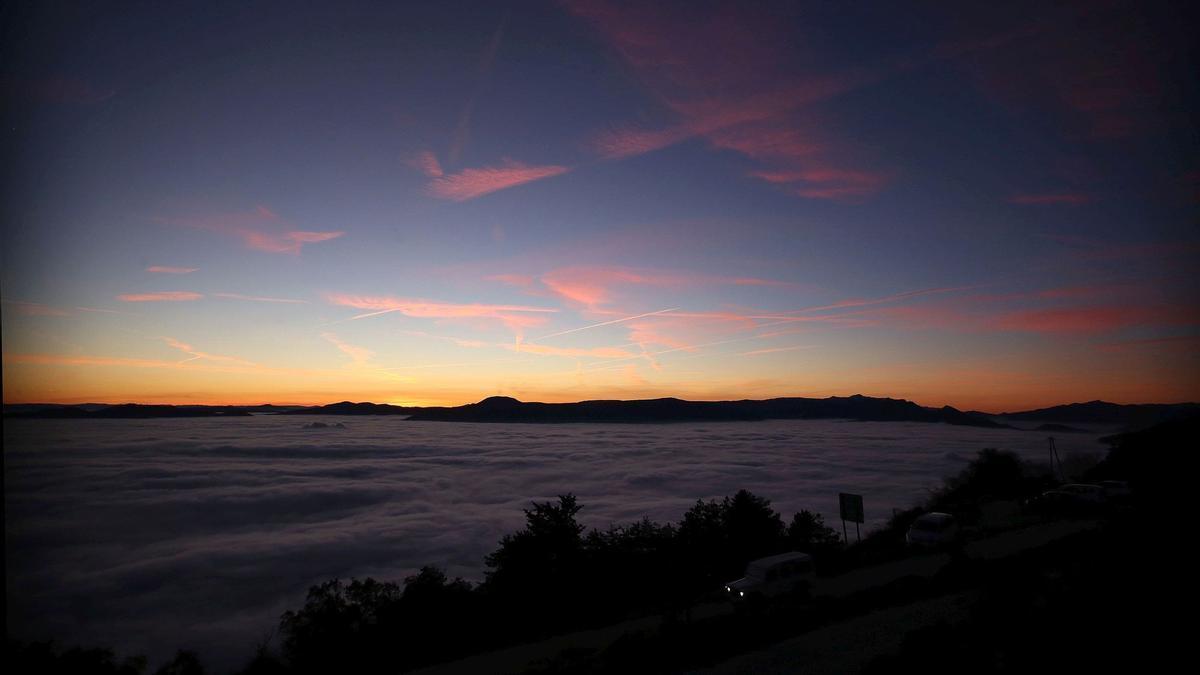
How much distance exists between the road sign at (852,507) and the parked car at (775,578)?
10988 mm

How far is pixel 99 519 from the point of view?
243 ft

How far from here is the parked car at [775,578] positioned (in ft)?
46.6

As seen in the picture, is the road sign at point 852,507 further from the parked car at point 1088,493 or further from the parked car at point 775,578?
the parked car at point 775,578

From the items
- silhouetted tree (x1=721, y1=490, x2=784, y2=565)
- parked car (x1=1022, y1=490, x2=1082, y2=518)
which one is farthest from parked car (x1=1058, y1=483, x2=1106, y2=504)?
silhouetted tree (x1=721, y1=490, x2=784, y2=565)

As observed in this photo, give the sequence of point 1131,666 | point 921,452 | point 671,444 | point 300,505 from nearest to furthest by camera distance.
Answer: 1. point 1131,666
2. point 300,505
3. point 921,452
4. point 671,444

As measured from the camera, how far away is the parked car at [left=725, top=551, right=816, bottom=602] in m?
14.2

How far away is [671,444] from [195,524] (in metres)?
107

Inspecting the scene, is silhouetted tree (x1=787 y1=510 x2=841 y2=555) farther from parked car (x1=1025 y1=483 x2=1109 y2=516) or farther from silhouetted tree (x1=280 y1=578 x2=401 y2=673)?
silhouetted tree (x1=280 y1=578 x2=401 y2=673)

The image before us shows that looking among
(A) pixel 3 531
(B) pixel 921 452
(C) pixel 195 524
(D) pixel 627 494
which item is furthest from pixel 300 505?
(B) pixel 921 452

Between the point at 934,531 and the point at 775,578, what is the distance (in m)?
7.58

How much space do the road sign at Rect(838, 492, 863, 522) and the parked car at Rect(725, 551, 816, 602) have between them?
10988mm

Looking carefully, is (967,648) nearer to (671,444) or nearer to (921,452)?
(921,452)

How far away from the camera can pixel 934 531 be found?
18453 mm

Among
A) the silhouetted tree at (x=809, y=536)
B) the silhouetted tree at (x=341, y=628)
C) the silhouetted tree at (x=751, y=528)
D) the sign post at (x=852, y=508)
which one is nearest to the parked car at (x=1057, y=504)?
the sign post at (x=852, y=508)
